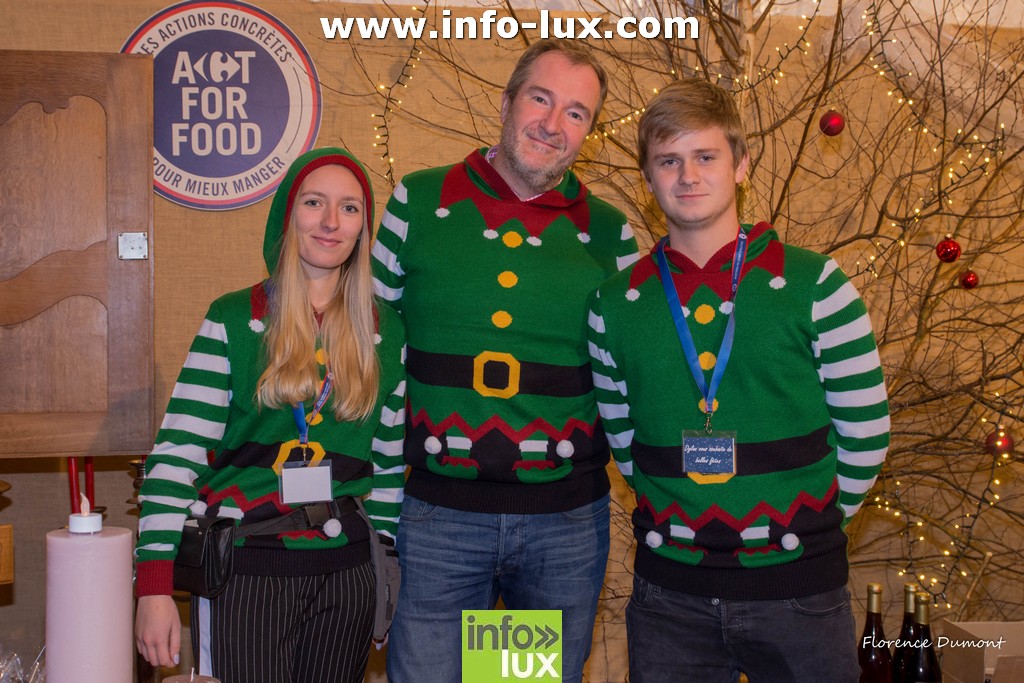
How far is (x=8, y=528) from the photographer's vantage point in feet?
6.53

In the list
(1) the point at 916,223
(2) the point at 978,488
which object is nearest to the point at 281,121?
(1) the point at 916,223

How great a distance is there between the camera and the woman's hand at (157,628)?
1.70 metres

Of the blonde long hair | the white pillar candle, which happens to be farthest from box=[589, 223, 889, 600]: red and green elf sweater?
the white pillar candle

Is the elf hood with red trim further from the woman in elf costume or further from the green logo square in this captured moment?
the green logo square

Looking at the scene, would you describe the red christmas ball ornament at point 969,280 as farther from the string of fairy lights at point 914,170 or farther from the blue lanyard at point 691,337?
the blue lanyard at point 691,337

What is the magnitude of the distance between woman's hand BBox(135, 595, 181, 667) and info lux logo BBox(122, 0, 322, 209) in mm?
1771

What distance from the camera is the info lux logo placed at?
315cm

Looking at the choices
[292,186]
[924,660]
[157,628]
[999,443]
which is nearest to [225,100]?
[292,186]

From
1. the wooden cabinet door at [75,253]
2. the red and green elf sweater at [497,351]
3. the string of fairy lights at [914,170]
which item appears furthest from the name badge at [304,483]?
the string of fairy lights at [914,170]

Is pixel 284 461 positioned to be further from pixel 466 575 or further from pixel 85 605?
pixel 85 605

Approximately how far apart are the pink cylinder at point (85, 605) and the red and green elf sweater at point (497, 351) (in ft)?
2.97

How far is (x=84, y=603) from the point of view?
112cm

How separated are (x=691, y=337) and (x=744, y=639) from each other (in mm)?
541

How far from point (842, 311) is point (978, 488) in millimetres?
2095
